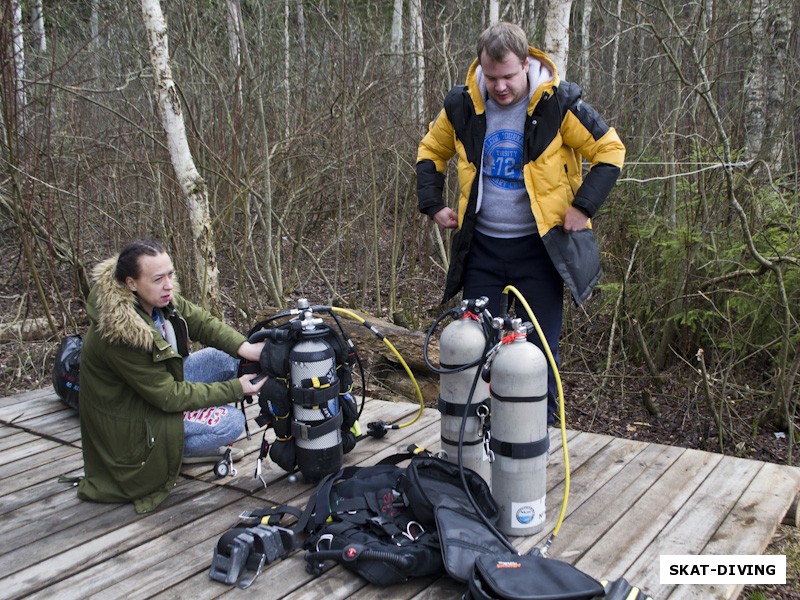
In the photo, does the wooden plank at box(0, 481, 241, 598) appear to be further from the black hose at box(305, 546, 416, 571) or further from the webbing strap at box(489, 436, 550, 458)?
the webbing strap at box(489, 436, 550, 458)

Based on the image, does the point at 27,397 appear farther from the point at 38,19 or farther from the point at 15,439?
the point at 38,19

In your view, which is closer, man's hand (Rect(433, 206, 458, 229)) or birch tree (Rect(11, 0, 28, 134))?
man's hand (Rect(433, 206, 458, 229))

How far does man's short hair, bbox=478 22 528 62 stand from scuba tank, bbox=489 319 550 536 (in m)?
1.08

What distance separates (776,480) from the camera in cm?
329

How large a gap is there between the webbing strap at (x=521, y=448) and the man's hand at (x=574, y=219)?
91 cm

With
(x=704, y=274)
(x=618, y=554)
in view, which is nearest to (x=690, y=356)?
(x=704, y=274)

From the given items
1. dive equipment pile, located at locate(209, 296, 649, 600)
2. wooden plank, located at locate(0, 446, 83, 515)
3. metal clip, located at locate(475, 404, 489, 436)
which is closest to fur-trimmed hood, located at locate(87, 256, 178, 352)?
dive equipment pile, located at locate(209, 296, 649, 600)

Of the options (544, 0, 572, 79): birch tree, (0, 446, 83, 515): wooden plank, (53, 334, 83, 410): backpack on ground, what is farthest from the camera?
(544, 0, 572, 79): birch tree

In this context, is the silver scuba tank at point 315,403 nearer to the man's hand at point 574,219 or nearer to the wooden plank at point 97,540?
the wooden plank at point 97,540

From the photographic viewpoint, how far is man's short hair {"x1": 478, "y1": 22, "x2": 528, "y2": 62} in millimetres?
2896

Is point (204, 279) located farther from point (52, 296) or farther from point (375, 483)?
point (375, 483)

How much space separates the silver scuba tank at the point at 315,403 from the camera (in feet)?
10.0

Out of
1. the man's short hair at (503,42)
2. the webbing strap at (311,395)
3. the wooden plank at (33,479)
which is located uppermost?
the man's short hair at (503,42)

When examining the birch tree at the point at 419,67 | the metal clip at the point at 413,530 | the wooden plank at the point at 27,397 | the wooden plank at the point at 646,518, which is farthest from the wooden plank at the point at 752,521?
the birch tree at the point at 419,67
